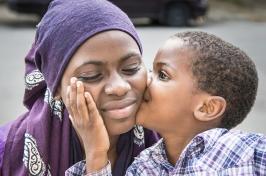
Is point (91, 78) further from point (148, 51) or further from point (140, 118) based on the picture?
point (148, 51)

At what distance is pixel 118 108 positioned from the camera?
5.68 ft

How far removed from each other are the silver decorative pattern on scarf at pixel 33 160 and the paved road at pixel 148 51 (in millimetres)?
4094

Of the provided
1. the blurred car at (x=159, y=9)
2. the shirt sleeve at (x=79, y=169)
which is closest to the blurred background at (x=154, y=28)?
the blurred car at (x=159, y=9)

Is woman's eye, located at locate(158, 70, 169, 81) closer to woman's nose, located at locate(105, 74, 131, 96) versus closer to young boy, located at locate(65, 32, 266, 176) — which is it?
young boy, located at locate(65, 32, 266, 176)

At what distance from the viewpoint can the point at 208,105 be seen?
191 cm

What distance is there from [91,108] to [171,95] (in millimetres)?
329

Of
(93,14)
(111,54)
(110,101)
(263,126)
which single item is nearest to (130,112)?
(110,101)

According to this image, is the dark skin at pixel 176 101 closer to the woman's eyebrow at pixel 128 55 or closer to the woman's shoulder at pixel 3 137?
the woman's eyebrow at pixel 128 55

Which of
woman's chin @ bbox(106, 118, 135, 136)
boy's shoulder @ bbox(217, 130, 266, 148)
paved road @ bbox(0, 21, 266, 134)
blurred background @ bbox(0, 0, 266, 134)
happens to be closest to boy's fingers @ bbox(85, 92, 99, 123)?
woman's chin @ bbox(106, 118, 135, 136)

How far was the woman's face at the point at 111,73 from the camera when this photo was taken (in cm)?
169

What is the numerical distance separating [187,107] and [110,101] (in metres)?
0.33

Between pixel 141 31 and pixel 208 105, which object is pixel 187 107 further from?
pixel 141 31

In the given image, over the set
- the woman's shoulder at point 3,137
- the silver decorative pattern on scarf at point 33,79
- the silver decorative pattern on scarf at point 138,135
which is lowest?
the silver decorative pattern on scarf at point 138,135

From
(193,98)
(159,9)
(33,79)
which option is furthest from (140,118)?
(159,9)
